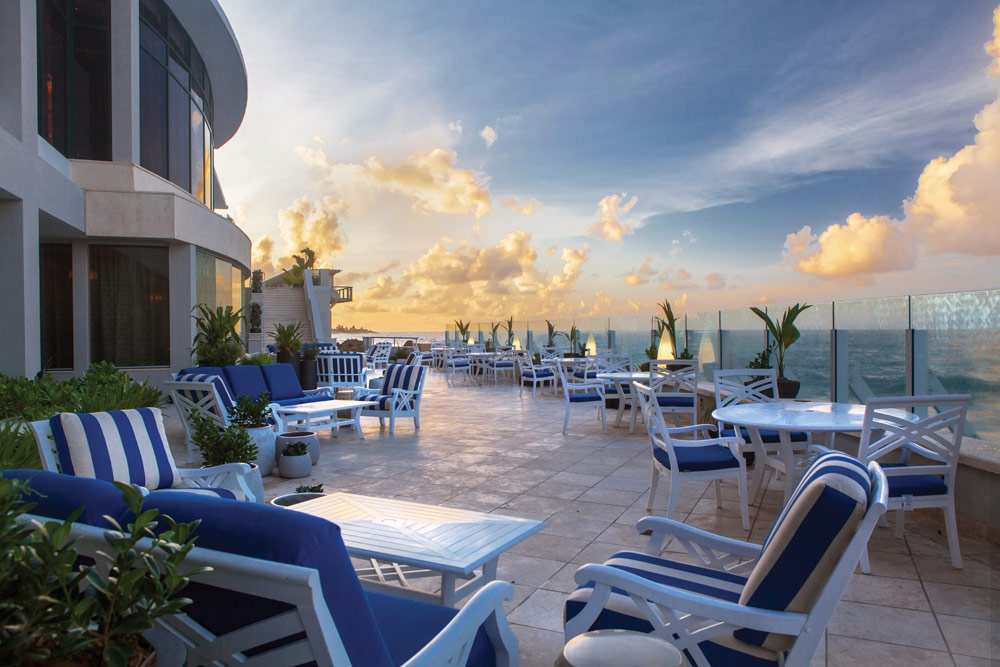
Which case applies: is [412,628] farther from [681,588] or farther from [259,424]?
[259,424]

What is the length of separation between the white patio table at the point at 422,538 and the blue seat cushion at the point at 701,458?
4.99 feet

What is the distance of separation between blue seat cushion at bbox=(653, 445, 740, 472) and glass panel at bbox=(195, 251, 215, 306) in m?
9.90

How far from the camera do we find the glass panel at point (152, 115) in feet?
36.0

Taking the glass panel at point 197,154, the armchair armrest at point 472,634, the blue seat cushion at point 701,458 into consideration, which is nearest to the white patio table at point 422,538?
the armchair armrest at point 472,634

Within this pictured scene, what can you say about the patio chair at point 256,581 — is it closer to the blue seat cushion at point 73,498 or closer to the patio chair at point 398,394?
the blue seat cushion at point 73,498

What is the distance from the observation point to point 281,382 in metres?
7.52

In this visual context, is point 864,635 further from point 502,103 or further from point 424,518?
point 502,103

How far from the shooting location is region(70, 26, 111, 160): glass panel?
10.1m

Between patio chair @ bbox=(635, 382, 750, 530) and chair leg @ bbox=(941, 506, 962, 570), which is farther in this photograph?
patio chair @ bbox=(635, 382, 750, 530)

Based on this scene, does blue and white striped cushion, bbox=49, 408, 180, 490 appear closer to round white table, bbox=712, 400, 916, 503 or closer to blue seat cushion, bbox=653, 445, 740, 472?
blue seat cushion, bbox=653, 445, 740, 472

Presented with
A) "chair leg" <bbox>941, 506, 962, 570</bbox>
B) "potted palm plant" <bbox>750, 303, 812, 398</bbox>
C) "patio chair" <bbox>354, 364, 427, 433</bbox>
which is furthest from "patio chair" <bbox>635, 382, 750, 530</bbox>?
"patio chair" <bbox>354, 364, 427, 433</bbox>

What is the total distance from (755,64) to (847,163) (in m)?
2.54

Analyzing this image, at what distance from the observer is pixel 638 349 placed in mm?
11867

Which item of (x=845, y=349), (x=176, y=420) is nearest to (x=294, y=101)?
(x=176, y=420)
